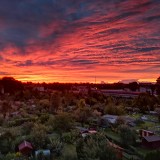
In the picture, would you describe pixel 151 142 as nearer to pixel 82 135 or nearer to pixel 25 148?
pixel 82 135

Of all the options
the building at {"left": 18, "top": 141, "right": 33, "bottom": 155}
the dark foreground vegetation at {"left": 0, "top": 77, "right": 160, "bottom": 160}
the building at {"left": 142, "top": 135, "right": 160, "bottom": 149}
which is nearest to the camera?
the dark foreground vegetation at {"left": 0, "top": 77, "right": 160, "bottom": 160}

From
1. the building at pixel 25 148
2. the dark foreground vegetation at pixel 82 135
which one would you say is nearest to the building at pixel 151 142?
the dark foreground vegetation at pixel 82 135

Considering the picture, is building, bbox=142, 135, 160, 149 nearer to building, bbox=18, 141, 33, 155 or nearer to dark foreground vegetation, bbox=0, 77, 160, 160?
dark foreground vegetation, bbox=0, 77, 160, 160

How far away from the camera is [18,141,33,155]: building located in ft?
91.2

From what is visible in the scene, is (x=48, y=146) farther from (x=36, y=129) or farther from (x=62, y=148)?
(x=36, y=129)

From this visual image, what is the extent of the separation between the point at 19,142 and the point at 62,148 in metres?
5.32

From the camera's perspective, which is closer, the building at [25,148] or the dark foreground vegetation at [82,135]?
the dark foreground vegetation at [82,135]

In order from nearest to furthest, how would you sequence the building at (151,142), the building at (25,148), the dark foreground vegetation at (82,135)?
the dark foreground vegetation at (82,135)
the building at (25,148)
the building at (151,142)

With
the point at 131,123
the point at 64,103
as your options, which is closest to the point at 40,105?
the point at 64,103

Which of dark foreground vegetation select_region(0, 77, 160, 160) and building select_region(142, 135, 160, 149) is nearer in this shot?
dark foreground vegetation select_region(0, 77, 160, 160)

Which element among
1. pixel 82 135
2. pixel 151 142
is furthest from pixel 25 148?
pixel 151 142

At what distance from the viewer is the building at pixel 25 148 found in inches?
1094

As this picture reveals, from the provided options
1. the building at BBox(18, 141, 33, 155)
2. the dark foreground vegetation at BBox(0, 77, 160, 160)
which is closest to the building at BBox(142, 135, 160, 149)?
the dark foreground vegetation at BBox(0, 77, 160, 160)

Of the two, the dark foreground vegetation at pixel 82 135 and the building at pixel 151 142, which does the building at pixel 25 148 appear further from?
the building at pixel 151 142
